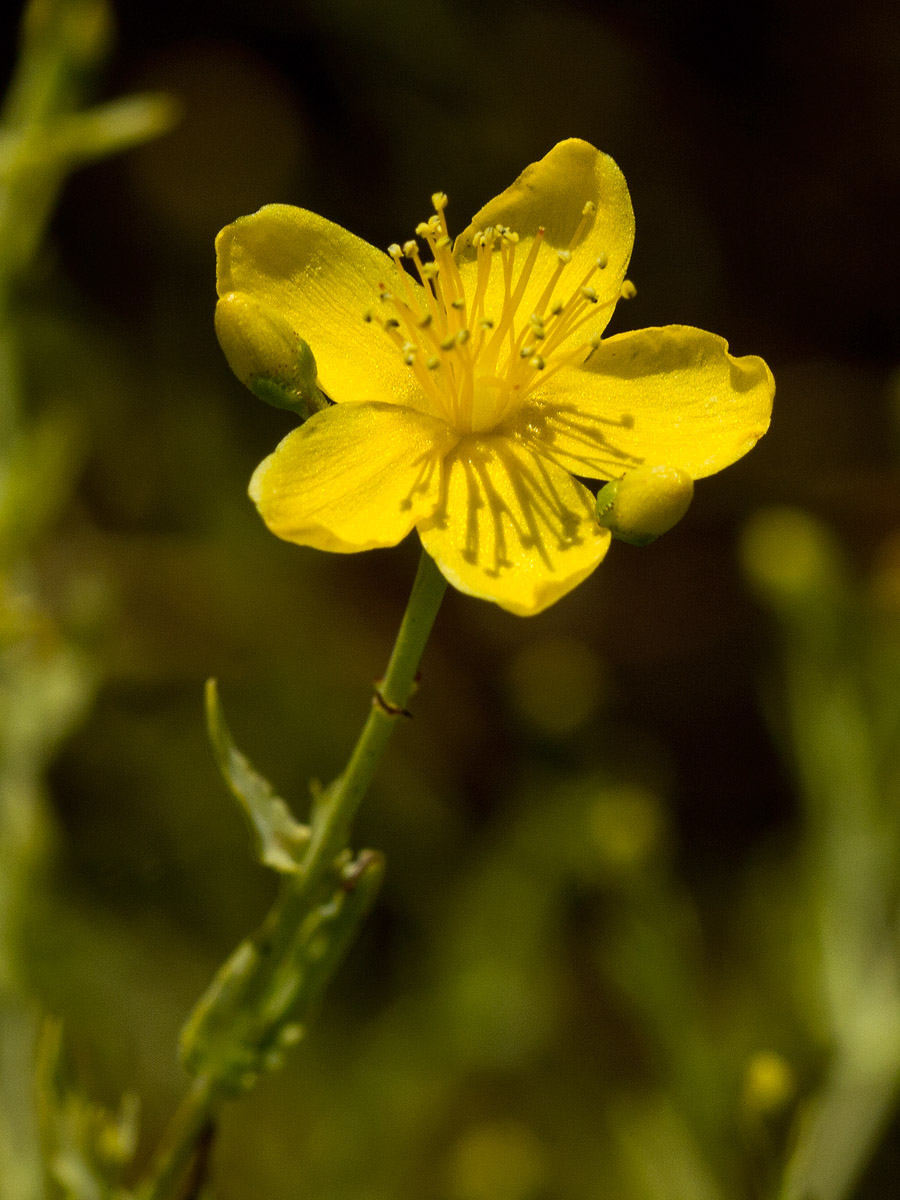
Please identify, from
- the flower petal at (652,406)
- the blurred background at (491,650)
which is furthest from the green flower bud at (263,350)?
the blurred background at (491,650)

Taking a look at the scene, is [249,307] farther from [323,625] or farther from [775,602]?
[323,625]

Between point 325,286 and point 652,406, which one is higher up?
point 325,286

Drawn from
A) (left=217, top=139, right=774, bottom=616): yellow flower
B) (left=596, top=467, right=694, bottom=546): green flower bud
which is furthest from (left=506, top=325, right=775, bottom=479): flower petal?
(left=596, top=467, right=694, bottom=546): green flower bud

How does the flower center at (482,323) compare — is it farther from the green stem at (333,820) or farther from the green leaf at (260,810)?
the green leaf at (260,810)

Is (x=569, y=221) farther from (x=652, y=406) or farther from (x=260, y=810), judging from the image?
(x=260, y=810)

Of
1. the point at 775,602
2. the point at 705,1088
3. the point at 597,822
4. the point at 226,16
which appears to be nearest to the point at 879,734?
the point at 775,602

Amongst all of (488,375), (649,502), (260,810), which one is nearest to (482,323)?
(488,375)
